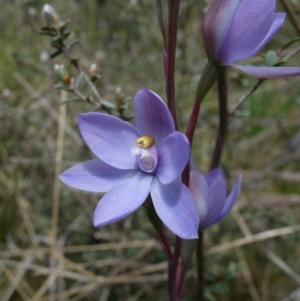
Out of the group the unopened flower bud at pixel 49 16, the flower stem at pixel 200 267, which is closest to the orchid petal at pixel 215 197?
the flower stem at pixel 200 267

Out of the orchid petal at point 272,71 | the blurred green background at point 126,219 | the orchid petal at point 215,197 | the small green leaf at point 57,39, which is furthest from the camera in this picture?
the blurred green background at point 126,219

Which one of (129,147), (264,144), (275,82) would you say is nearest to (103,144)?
(129,147)

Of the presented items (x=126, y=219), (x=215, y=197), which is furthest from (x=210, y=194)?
(x=126, y=219)

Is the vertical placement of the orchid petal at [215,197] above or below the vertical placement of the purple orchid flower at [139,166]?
below

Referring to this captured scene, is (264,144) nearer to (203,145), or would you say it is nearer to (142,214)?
(203,145)

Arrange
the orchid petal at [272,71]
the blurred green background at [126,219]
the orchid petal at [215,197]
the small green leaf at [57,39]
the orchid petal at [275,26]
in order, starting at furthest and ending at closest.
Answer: the blurred green background at [126,219], the small green leaf at [57,39], the orchid petal at [215,197], the orchid petal at [275,26], the orchid petal at [272,71]

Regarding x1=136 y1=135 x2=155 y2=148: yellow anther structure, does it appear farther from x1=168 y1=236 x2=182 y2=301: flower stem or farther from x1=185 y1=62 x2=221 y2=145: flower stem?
x1=168 y1=236 x2=182 y2=301: flower stem

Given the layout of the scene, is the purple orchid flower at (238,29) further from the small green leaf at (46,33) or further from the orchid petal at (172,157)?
the small green leaf at (46,33)

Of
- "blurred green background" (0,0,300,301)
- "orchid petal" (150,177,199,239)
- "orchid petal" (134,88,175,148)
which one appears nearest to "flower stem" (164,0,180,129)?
"orchid petal" (134,88,175,148)
